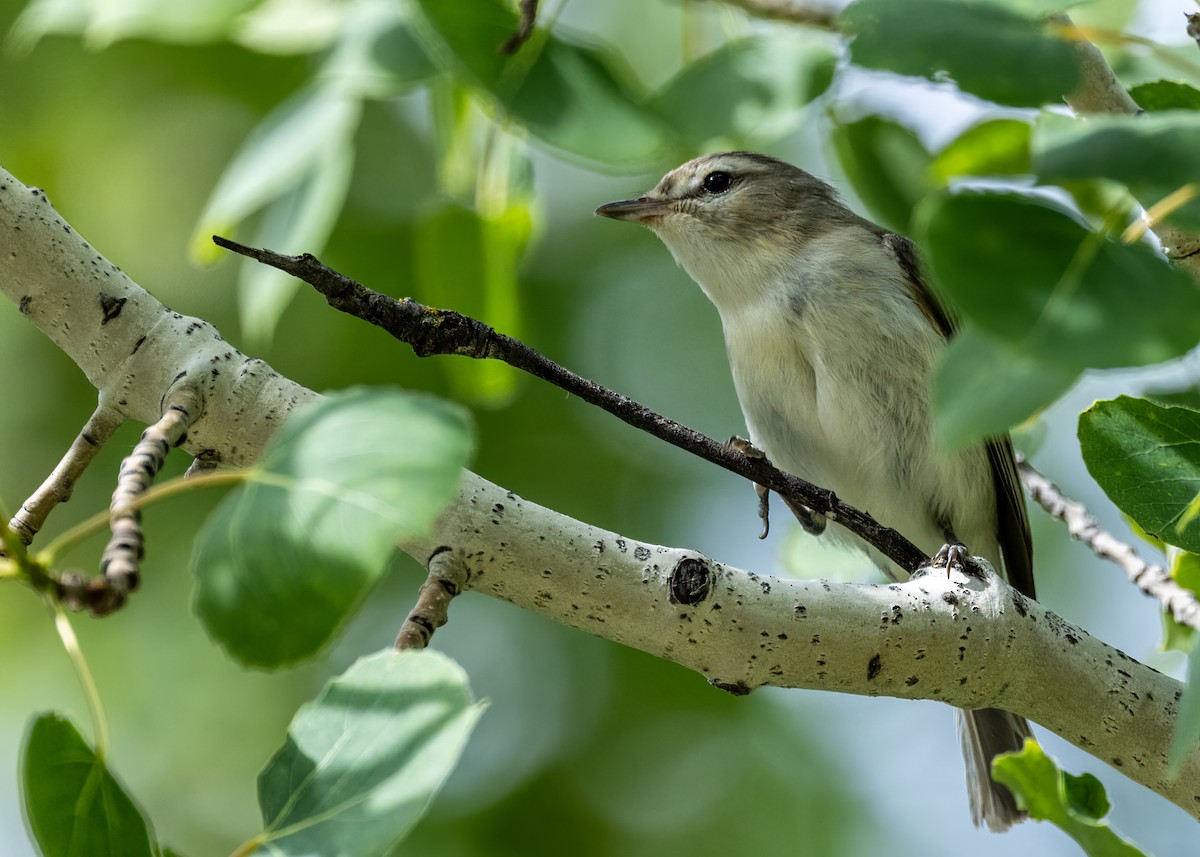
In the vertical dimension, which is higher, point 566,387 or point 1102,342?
point 1102,342

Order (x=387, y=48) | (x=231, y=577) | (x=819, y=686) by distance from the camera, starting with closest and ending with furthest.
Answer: (x=231, y=577) → (x=819, y=686) → (x=387, y=48)

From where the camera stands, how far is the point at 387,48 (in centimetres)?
275

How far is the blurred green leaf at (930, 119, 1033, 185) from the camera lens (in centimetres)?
281

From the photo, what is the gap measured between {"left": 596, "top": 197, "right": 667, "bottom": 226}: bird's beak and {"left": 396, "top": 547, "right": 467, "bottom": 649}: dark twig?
2483mm

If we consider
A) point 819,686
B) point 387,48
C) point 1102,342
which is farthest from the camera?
point 387,48

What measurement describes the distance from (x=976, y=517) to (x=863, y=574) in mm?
476

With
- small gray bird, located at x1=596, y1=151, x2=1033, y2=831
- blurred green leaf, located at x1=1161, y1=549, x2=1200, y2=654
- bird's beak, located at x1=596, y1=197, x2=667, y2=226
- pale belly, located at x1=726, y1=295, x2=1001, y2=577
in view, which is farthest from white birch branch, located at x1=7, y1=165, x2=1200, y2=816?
bird's beak, located at x1=596, y1=197, x2=667, y2=226

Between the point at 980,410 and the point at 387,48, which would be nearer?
the point at 980,410

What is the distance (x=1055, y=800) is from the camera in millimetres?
1959

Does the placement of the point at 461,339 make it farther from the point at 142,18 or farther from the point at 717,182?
the point at 717,182

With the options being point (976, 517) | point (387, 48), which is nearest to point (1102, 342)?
point (387, 48)

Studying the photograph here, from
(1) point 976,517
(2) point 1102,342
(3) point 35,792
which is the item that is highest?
(2) point 1102,342

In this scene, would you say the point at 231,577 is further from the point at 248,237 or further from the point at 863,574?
the point at 248,237

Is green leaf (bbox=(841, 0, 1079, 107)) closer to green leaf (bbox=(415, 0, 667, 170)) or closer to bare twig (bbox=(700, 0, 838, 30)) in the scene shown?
green leaf (bbox=(415, 0, 667, 170))
